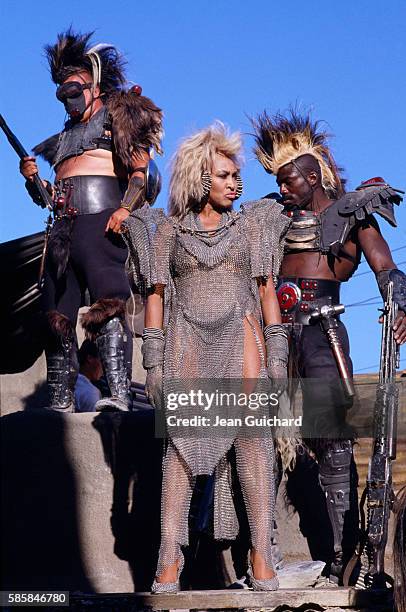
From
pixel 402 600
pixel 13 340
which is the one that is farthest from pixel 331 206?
pixel 402 600

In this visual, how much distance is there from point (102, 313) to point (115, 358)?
26 cm

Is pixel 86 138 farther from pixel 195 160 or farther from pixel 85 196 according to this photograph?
pixel 195 160

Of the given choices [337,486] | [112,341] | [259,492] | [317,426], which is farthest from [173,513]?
[112,341]

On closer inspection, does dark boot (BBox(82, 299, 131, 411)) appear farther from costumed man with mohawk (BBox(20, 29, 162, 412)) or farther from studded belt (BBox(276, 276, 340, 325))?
studded belt (BBox(276, 276, 340, 325))

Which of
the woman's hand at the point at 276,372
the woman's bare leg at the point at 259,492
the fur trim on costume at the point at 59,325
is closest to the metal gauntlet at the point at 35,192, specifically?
the fur trim on costume at the point at 59,325

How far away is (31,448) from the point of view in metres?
6.46

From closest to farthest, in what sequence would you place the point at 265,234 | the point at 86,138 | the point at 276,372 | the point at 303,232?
the point at 276,372 → the point at 265,234 → the point at 303,232 → the point at 86,138

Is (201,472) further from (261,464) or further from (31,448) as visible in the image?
(31,448)

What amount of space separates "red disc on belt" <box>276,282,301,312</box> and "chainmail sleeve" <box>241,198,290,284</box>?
78 cm

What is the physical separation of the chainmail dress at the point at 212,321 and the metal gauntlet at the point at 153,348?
4cm

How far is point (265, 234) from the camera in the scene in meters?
5.64

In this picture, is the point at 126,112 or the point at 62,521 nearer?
the point at 62,521

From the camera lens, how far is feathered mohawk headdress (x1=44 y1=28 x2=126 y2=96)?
24.2 feet

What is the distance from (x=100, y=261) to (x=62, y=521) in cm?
146
